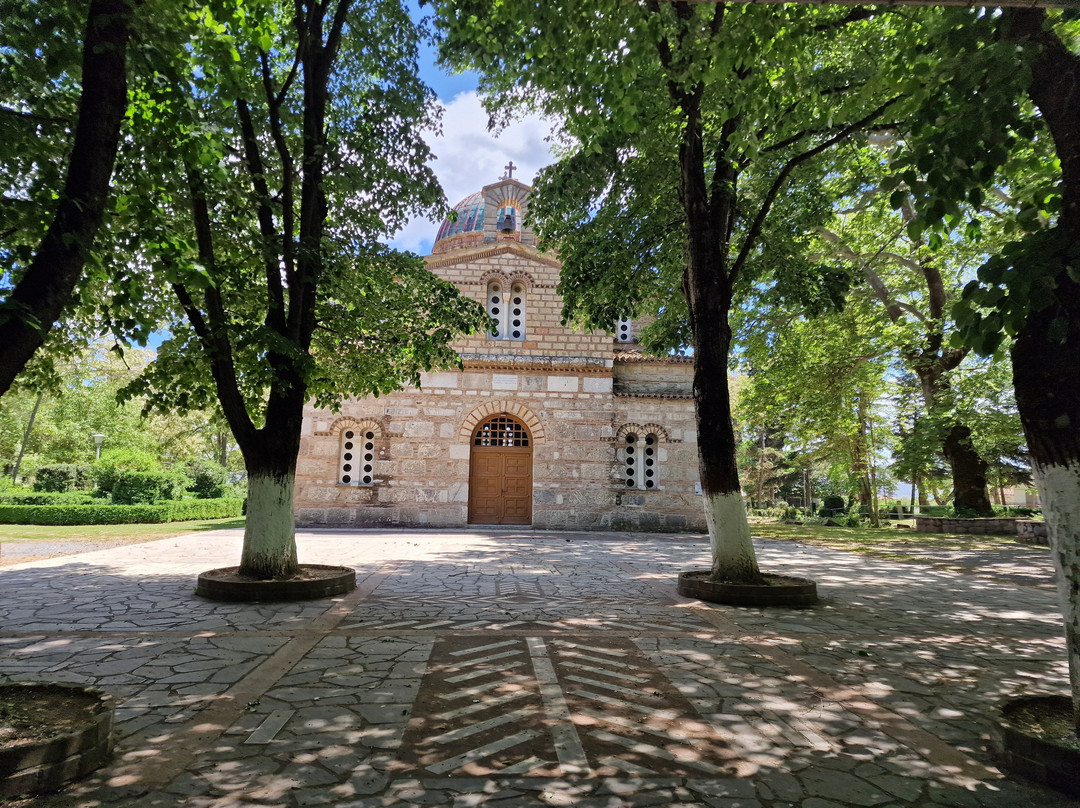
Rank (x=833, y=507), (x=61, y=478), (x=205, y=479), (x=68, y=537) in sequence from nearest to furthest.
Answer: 1. (x=68, y=537)
2. (x=61, y=478)
3. (x=205, y=479)
4. (x=833, y=507)

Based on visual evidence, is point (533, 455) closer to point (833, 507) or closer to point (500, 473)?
point (500, 473)

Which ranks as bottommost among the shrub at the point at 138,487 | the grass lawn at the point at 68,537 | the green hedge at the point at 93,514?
the grass lawn at the point at 68,537

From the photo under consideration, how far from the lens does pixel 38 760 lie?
258 cm

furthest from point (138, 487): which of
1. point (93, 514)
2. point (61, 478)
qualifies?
point (61, 478)

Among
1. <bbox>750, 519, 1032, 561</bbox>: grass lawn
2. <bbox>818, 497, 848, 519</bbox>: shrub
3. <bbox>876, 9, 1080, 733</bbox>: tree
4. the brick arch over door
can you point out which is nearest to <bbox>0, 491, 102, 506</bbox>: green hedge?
the brick arch over door

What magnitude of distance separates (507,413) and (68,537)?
11082mm

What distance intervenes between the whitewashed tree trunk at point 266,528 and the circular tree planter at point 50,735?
3.61 m

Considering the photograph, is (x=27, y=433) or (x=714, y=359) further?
(x=27, y=433)

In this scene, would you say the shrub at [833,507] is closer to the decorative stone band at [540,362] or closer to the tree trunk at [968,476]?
the tree trunk at [968,476]

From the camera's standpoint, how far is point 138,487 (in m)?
18.3

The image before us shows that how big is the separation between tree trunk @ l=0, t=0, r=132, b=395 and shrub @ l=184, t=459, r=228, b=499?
22.3 meters

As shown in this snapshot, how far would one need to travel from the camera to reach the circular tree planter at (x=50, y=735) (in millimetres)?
2532

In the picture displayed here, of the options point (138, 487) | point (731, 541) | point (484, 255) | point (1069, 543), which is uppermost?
point (484, 255)

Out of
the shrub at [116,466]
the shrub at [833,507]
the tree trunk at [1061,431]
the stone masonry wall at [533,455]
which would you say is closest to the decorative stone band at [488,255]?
the stone masonry wall at [533,455]
